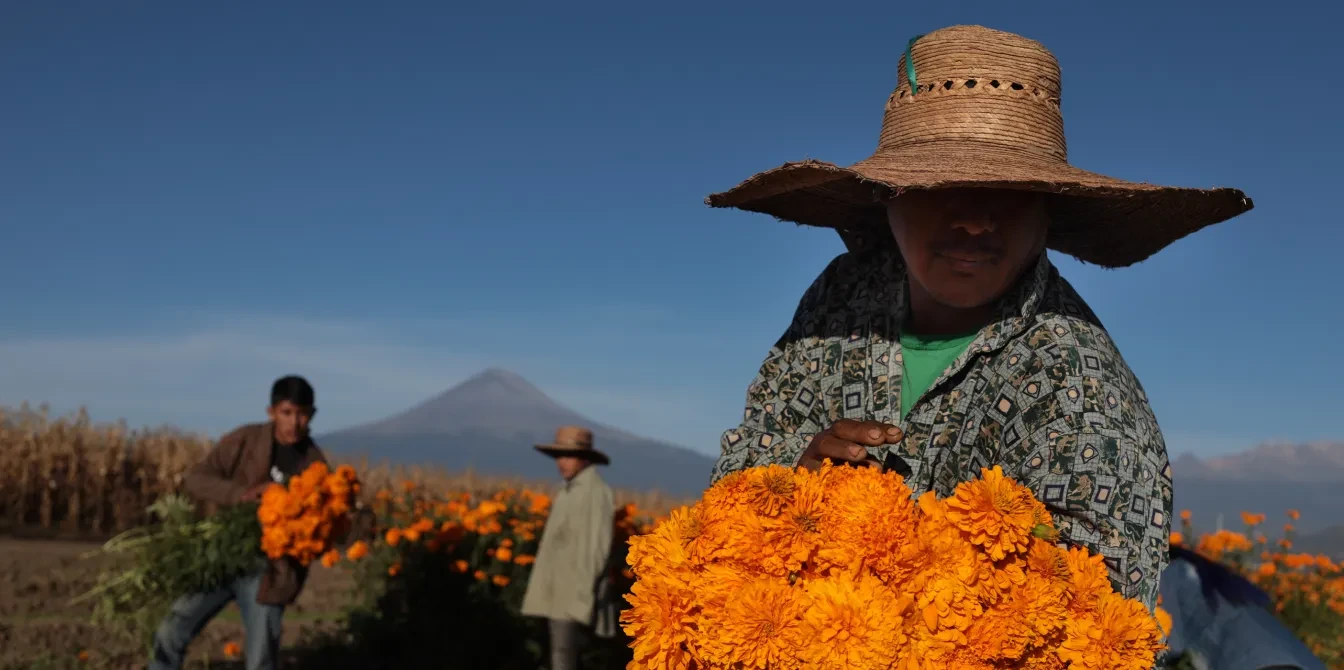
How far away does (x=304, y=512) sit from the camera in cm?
661

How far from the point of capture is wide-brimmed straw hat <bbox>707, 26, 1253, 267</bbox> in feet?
9.07

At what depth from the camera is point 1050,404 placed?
2.66 metres

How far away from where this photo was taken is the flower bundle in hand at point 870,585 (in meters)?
2.09

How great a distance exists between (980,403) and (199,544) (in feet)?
19.0

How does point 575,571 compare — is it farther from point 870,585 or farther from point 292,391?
point 870,585

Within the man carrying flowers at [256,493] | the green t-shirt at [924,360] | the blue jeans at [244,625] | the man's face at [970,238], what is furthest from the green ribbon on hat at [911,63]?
the blue jeans at [244,625]

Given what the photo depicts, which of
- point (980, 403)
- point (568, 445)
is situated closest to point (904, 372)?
point (980, 403)

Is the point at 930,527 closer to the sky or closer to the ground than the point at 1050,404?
closer to the ground

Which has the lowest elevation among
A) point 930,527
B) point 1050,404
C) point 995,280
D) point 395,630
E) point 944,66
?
point 395,630

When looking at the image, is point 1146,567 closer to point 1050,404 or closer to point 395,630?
point 1050,404

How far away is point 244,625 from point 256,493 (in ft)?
2.73

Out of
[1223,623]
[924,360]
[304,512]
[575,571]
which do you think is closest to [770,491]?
[924,360]

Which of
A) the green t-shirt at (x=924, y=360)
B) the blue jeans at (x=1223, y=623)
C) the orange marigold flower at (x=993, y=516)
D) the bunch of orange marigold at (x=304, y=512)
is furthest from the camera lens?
the bunch of orange marigold at (x=304, y=512)

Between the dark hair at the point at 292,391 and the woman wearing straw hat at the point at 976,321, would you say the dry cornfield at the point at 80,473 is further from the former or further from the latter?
the woman wearing straw hat at the point at 976,321
